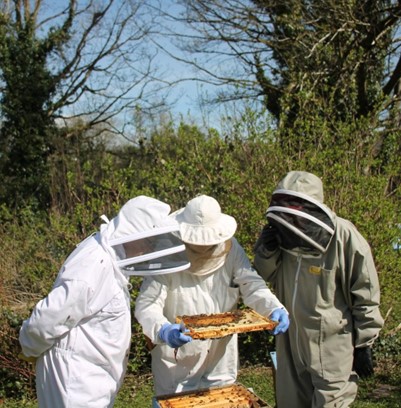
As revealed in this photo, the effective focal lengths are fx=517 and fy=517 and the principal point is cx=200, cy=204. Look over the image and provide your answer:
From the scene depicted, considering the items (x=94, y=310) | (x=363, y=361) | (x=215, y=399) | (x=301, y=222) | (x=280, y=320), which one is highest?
(x=301, y=222)

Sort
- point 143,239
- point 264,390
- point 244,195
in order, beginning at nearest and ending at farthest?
1. point 143,239
2. point 264,390
3. point 244,195

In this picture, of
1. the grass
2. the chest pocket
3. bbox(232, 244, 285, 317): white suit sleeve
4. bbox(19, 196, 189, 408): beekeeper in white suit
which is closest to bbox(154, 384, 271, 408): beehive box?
bbox(19, 196, 189, 408): beekeeper in white suit

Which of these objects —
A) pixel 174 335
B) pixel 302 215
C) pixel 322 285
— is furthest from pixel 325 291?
pixel 174 335

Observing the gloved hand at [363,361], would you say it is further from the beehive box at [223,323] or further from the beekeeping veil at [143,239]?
the beekeeping veil at [143,239]

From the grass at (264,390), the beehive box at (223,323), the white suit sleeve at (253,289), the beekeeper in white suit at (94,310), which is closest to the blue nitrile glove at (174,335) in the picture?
the beehive box at (223,323)

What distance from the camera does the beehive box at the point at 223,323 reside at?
97.5 inches

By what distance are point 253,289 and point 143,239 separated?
786mm

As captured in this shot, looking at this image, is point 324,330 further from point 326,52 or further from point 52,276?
point 326,52

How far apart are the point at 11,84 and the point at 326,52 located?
342 inches

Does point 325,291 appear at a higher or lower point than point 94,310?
lower

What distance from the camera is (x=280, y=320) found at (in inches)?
107

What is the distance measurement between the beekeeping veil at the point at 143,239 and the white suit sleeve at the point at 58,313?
23 centimetres

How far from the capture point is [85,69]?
57.8 feet

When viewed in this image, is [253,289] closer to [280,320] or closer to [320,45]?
[280,320]
